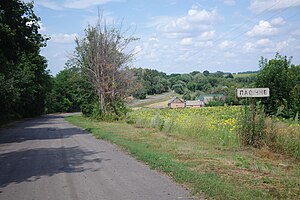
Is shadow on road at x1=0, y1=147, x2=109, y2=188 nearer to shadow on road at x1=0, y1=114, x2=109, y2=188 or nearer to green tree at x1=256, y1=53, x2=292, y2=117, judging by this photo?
shadow on road at x1=0, y1=114, x2=109, y2=188

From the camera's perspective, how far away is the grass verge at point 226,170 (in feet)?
22.1

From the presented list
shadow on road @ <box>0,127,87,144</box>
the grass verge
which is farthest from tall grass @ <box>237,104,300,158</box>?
shadow on road @ <box>0,127,87,144</box>

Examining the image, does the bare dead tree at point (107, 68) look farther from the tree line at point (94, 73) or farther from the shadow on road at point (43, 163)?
the shadow on road at point (43, 163)

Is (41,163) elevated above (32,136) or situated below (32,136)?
above

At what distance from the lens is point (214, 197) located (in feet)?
21.1

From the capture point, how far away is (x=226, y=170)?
882 centimetres

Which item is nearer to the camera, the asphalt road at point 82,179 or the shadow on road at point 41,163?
the asphalt road at point 82,179

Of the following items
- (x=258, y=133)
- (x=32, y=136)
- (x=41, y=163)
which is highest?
(x=258, y=133)

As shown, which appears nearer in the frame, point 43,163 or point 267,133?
point 43,163

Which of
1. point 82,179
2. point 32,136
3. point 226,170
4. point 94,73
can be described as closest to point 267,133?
point 226,170

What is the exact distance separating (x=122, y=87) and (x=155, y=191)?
95.0 feet

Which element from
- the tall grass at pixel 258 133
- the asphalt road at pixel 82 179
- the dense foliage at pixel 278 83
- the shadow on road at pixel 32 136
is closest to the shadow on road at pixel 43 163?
the asphalt road at pixel 82 179

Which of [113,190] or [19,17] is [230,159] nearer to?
[113,190]

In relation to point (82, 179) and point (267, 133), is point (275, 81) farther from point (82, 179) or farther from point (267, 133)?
point (82, 179)
